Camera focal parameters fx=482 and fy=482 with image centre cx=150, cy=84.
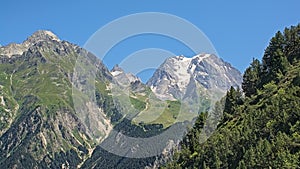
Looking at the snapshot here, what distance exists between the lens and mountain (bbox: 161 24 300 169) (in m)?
72.2

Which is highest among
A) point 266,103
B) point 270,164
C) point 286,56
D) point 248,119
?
point 286,56

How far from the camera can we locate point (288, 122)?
7825 cm

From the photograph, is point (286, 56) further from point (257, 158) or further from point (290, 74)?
point (257, 158)

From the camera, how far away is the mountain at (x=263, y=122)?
72250mm

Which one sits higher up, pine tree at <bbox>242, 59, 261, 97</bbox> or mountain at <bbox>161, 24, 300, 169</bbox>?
pine tree at <bbox>242, 59, 261, 97</bbox>

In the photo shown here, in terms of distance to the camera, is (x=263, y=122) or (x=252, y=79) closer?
(x=263, y=122)

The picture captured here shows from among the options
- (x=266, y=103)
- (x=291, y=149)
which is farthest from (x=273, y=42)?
(x=291, y=149)

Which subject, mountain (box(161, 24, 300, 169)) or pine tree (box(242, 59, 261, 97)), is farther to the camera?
pine tree (box(242, 59, 261, 97))

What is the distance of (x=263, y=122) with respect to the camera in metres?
85.4

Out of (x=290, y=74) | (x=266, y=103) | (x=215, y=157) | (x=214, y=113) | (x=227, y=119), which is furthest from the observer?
(x=214, y=113)

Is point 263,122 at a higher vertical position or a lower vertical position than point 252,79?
lower

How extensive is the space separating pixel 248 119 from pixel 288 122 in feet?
46.9

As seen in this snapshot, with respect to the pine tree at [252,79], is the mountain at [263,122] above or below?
below

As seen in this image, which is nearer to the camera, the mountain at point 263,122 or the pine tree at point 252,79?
the mountain at point 263,122
